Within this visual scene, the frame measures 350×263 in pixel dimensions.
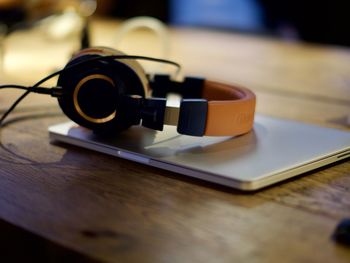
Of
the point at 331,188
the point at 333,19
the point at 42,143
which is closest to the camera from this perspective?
the point at 331,188

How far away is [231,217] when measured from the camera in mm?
500

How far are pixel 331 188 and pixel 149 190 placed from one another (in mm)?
176

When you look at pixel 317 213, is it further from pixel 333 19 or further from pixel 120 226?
pixel 333 19

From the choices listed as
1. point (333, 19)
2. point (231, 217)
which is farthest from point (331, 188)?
point (333, 19)

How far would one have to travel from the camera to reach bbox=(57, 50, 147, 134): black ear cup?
62cm

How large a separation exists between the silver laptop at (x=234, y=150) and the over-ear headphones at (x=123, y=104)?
0.02 meters

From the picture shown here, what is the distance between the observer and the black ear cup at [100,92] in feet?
2.03

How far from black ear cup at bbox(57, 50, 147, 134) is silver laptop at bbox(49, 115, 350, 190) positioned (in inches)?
1.2

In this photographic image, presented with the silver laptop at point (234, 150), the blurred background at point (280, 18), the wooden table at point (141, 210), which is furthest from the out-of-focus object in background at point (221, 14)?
the silver laptop at point (234, 150)

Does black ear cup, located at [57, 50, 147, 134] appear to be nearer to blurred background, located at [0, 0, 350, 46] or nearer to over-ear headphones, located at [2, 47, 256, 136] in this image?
over-ear headphones, located at [2, 47, 256, 136]

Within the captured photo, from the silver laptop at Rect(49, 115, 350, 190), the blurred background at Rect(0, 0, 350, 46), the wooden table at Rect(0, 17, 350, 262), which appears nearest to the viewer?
the wooden table at Rect(0, 17, 350, 262)

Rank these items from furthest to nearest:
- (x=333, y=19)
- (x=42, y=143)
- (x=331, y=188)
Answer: (x=333, y=19) → (x=42, y=143) → (x=331, y=188)

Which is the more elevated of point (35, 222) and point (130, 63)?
point (130, 63)

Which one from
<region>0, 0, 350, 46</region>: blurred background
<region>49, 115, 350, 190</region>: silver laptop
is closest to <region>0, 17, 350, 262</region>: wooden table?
<region>49, 115, 350, 190</region>: silver laptop
